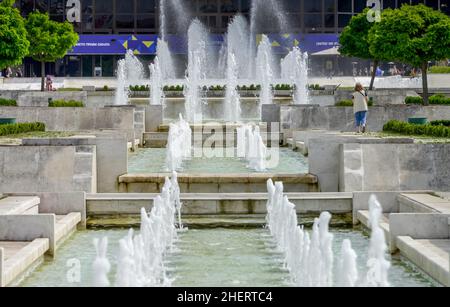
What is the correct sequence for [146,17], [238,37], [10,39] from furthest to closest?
[146,17] < [238,37] < [10,39]

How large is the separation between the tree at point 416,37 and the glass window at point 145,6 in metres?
31.2

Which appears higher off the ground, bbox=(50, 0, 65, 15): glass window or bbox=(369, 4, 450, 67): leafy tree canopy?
bbox=(50, 0, 65, 15): glass window

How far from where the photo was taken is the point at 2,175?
1585 cm

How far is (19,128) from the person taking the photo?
925 inches

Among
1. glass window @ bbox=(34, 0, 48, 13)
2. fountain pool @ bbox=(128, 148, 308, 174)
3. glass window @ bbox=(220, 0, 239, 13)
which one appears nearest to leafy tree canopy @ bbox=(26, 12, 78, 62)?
glass window @ bbox=(34, 0, 48, 13)

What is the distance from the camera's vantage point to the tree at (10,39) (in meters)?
32.3

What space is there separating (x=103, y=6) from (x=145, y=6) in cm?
290

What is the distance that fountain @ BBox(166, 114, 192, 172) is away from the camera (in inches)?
788

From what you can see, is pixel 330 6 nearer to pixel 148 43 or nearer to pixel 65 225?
pixel 148 43

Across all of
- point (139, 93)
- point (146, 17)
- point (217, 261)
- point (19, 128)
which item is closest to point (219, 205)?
point (217, 261)

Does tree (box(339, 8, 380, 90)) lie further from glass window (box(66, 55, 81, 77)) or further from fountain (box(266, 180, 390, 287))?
fountain (box(266, 180, 390, 287))

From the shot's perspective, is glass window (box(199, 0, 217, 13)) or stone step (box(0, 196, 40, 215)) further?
glass window (box(199, 0, 217, 13))

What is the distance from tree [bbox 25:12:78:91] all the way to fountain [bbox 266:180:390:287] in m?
34.1

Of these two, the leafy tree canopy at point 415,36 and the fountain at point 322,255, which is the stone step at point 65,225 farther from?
the leafy tree canopy at point 415,36
